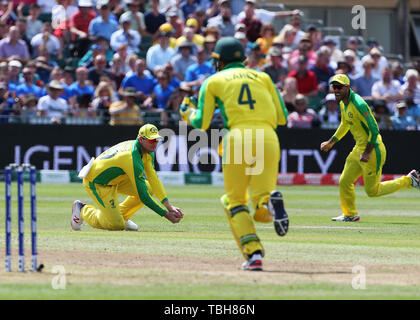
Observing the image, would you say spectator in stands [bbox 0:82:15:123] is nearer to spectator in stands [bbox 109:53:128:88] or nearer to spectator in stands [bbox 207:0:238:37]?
spectator in stands [bbox 109:53:128:88]

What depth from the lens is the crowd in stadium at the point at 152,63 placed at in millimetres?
23891

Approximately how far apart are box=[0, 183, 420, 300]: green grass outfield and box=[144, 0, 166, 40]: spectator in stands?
34.2 ft

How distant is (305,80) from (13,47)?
7810 mm

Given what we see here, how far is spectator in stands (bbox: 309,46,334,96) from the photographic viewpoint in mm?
25688

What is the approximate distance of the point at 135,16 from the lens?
86.8ft

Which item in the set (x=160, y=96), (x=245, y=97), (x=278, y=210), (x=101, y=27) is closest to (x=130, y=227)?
(x=245, y=97)

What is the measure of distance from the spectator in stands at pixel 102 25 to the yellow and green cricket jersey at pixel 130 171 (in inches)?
493

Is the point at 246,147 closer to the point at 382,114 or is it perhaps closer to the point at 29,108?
the point at 29,108

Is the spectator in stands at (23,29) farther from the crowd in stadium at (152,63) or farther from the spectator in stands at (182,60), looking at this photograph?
the spectator in stands at (182,60)

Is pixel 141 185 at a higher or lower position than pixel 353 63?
lower

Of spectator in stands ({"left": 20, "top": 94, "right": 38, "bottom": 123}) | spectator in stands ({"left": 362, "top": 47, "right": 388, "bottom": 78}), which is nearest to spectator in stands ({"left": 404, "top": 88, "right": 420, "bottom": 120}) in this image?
spectator in stands ({"left": 362, "top": 47, "right": 388, "bottom": 78})

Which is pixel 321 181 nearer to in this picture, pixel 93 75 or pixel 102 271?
pixel 93 75

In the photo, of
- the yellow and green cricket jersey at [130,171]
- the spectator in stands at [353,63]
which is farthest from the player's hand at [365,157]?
the spectator in stands at [353,63]

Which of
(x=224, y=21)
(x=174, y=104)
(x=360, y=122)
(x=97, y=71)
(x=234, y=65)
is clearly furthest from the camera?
(x=224, y=21)
